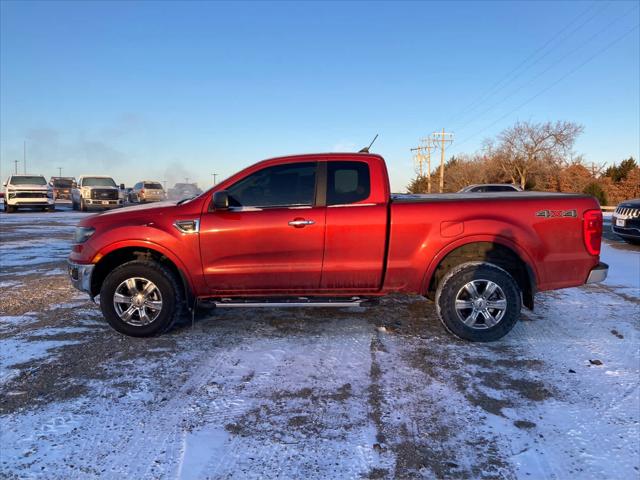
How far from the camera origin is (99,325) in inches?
191

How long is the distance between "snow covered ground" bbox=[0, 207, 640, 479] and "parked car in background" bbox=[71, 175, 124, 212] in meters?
22.1

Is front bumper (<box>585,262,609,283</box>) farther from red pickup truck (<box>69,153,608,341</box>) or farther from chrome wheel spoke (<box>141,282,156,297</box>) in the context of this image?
chrome wheel spoke (<box>141,282,156,297</box>)

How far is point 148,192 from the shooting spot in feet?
100

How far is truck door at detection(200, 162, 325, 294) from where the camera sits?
4328mm

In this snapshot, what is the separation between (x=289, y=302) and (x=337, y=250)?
738 millimetres

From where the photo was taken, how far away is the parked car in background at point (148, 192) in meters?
30.5

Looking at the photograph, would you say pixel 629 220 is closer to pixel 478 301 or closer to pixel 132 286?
pixel 478 301

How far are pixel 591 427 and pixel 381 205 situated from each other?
2536 mm

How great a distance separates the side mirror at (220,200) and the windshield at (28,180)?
81.7 ft

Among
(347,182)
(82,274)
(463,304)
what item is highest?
(347,182)

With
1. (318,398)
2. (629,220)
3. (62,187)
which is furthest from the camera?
(62,187)

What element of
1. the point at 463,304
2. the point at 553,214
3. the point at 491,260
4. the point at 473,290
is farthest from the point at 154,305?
the point at 553,214

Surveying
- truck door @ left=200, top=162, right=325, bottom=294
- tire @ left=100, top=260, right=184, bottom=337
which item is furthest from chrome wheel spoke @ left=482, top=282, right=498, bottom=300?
tire @ left=100, top=260, right=184, bottom=337

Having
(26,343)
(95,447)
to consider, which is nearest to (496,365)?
(95,447)
